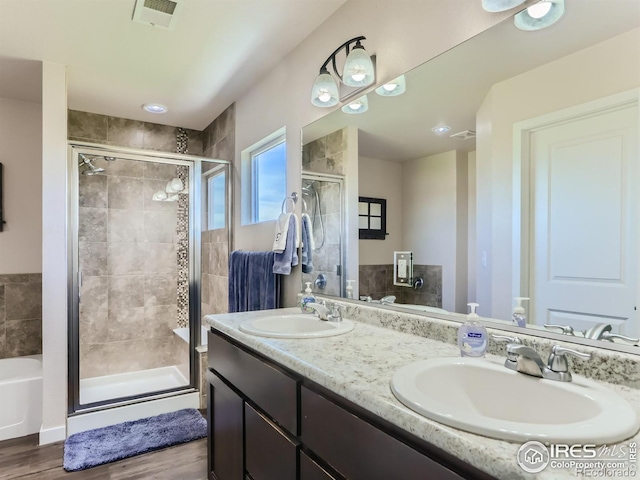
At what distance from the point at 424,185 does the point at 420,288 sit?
418 mm

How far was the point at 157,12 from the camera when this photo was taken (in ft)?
6.21

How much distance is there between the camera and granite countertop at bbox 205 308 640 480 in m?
0.61

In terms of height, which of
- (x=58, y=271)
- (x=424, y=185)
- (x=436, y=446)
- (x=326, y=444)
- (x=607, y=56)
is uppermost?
(x=607, y=56)

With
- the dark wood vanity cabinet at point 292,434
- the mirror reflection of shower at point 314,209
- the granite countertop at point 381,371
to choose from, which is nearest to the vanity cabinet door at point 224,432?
the dark wood vanity cabinet at point 292,434

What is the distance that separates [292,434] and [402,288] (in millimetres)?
746

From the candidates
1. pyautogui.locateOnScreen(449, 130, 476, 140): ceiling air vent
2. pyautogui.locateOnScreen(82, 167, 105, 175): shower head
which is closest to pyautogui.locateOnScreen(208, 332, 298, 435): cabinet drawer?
pyautogui.locateOnScreen(449, 130, 476, 140): ceiling air vent

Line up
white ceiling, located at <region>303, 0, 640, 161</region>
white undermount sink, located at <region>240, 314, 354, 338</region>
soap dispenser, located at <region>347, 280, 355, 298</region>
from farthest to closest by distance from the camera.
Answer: soap dispenser, located at <region>347, 280, 355, 298</region>
white undermount sink, located at <region>240, 314, 354, 338</region>
white ceiling, located at <region>303, 0, 640, 161</region>

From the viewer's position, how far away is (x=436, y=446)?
0.68 metres

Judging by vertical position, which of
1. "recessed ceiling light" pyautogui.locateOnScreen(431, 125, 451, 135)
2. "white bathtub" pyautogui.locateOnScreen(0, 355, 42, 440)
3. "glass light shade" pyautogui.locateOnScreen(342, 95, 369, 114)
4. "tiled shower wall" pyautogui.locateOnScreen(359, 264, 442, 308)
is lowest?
"white bathtub" pyautogui.locateOnScreen(0, 355, 42, 440)

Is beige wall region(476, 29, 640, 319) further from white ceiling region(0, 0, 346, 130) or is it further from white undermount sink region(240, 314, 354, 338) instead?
white ceiling region(0, 0, 346, 130)

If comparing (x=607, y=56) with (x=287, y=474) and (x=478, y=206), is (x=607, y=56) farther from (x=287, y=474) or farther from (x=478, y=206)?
(x=287, y=474)

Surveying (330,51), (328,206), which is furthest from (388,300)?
(330,51)

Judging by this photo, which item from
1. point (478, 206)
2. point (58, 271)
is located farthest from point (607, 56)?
point (58, 271)

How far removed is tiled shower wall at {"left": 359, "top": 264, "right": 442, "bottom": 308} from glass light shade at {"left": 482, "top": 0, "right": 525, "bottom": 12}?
2.88 feet
